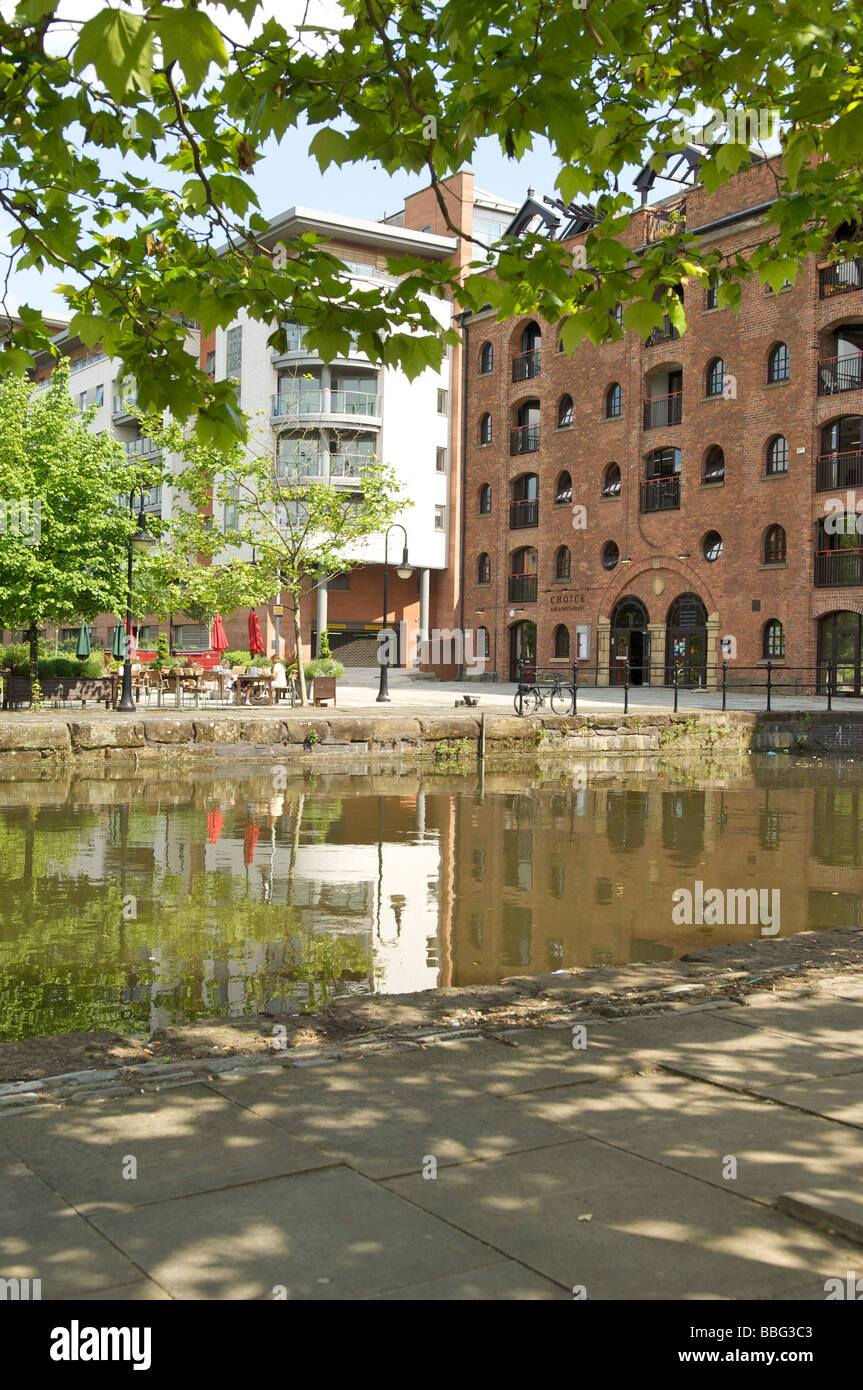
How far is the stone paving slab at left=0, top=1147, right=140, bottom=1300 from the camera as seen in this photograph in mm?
2469

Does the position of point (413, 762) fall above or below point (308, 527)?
below

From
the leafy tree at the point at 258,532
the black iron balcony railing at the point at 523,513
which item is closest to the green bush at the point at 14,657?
the leafy tree at the point at 258,532

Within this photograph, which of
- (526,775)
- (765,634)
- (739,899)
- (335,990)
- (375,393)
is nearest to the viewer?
(335,990)

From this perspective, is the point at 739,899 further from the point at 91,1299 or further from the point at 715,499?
the point at 715,499

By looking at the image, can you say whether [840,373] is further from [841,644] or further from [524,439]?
[524,439]

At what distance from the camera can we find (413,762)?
18375mm

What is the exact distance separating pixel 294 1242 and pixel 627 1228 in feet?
2.59

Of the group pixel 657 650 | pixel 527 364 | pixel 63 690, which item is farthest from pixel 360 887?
pixel 527 364

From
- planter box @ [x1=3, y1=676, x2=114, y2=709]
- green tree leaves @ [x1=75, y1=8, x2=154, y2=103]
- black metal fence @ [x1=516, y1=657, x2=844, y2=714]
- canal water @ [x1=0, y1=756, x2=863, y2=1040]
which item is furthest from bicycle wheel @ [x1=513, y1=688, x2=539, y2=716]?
green tree leaves @ [x1=75, y1=8, x2=154, y2=103]

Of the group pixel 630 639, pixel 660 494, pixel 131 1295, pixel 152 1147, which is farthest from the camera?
pixel 630 639

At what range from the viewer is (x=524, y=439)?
4388cm

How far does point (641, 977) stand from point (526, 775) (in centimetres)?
1152

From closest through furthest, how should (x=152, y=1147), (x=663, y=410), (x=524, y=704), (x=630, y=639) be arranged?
(x=152, y=1147)
(x=524, y=704)
(x=663, y=410)
(x=630, y=639)
